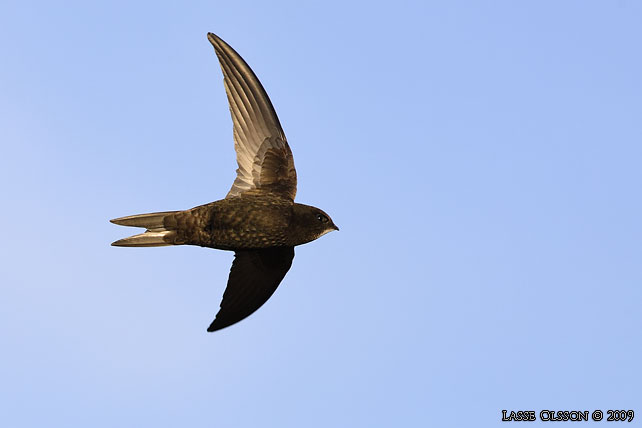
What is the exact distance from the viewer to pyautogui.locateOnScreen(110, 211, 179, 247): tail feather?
9.18 meters

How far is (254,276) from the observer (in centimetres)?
998

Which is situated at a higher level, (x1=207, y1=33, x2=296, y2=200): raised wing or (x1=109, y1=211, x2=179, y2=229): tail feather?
(x1=207, y1=33, x2=296, y2=200): raised wing

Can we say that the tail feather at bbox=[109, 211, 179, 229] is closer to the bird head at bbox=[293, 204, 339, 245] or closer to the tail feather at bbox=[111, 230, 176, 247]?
the tail feather at bbox=[111, 230, 176, 247]

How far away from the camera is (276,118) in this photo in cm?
997

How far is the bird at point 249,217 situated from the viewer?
914 centimetres

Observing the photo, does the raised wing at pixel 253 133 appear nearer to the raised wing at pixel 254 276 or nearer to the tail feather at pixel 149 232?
the raised wing at pixel 254 276

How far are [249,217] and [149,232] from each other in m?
1.17

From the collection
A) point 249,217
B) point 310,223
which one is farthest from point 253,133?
point 310,223

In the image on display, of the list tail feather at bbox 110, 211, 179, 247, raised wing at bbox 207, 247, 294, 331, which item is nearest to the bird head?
raised wing at bbox 207, 247, 294, 331

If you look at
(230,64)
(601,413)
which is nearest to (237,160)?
(230,64)

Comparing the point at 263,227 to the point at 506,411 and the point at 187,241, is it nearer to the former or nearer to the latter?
the point at 187,241

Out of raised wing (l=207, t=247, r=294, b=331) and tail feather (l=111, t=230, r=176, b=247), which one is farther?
raised wing (l=207, t=247, r=294, b=331)

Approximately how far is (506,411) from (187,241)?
4.32 m

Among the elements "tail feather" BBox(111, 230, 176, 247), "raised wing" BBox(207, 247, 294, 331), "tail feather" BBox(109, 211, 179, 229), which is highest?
"tail feather" BBox(109, 211, 179, 229)
